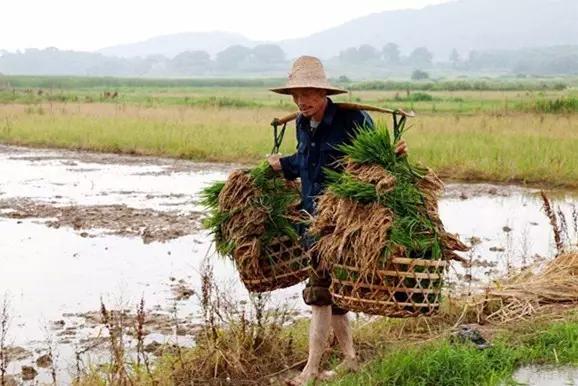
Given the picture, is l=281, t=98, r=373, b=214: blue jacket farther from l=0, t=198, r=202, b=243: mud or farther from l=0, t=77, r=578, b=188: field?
l=0, t=77, r=578, b=188: field

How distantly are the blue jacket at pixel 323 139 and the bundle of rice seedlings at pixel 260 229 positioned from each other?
0.24 metres

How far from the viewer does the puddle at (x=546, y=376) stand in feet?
13.5

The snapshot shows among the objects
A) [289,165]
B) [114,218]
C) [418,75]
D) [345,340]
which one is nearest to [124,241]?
[114,218]

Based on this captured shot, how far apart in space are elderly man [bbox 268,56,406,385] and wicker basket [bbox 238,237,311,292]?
241 mm

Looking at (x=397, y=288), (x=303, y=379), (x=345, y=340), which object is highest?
(x=397, y=288)

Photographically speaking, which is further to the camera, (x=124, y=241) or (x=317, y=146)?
(x=124, y=241)

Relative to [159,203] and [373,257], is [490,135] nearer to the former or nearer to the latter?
[159,203]

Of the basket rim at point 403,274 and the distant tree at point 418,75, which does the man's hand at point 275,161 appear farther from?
the distant tree at point 418,75

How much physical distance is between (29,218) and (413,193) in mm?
7483

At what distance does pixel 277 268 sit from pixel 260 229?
0.74 feet

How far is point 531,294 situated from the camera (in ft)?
18.5

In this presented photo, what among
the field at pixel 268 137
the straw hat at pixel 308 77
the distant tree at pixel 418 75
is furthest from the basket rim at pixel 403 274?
the distant tree at pixel 418 75

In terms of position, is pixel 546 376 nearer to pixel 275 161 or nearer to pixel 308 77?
pixel 275 161

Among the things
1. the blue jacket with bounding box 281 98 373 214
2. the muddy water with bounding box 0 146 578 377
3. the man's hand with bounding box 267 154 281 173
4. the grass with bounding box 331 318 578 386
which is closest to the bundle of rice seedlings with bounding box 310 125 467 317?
the blue jacket with bounding box 281 98 373 214
